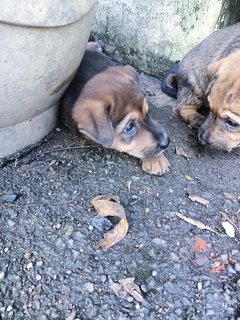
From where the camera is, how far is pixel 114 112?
3846mm

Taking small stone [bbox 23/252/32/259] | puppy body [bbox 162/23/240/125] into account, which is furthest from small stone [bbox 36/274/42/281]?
puppy body [bbox 162/23/240/125]

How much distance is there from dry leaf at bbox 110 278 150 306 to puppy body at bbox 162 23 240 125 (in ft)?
6.96

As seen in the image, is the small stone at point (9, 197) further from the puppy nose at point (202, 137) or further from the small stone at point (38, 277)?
the puppy nose at point (202, 137)

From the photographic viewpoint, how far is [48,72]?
11.3 feet

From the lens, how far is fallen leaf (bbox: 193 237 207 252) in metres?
3.62

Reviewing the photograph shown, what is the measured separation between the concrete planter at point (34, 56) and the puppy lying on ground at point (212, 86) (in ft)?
4.40

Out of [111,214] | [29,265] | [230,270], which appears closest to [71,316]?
[29,265]

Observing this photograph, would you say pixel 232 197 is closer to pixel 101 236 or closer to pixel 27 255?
pixel 101 236

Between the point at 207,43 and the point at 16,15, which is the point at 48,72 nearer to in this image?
the point at 16,15

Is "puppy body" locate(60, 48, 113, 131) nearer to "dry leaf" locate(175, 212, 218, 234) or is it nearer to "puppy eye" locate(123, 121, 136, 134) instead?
"puppy eye" locate(123, 121, 136, 134)

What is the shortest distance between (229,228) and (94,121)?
1256mm

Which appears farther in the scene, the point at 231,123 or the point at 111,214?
the point at 231,123

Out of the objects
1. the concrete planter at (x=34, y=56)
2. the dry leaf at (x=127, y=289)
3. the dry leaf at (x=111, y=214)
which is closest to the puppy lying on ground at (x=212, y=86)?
the dry leaf at (x=111, y=214)

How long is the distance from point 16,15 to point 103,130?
1052 mm
